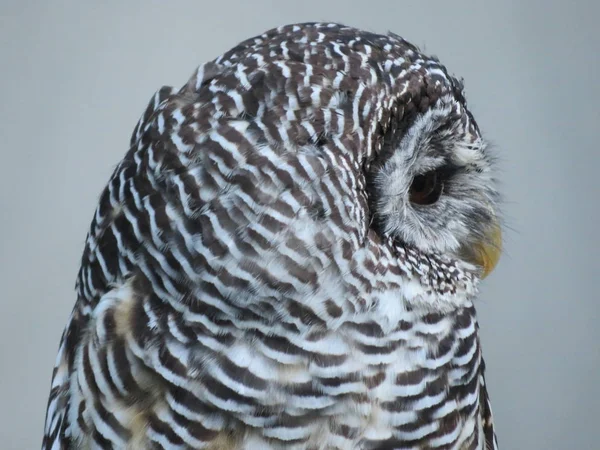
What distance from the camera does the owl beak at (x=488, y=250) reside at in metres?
1.51

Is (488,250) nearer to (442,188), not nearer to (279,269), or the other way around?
(442,188)

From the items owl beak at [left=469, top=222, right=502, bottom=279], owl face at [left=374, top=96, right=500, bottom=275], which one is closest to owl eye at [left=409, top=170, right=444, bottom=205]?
owl face at [left=374, top=96, right=500, bottom=275]

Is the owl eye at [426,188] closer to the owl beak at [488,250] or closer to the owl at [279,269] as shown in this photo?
the owl at [279,269]

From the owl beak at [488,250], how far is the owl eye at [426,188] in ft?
0.57

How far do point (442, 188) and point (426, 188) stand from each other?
2.2 inches

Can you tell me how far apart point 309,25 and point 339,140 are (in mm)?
342

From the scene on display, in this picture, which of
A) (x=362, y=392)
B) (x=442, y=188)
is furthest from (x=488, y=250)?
(x=362, y=392)

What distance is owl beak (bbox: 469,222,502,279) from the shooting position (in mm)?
1513

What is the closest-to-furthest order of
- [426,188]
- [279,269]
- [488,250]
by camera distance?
[279,269]
[426,188]
[488,250]

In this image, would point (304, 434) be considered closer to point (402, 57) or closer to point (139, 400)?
point (139, 400)

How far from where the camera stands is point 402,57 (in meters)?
1.32

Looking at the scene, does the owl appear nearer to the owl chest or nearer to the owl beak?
the owl chest

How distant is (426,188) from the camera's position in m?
1.38

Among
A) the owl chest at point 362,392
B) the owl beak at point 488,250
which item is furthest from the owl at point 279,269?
the owl beak at point 488,250
